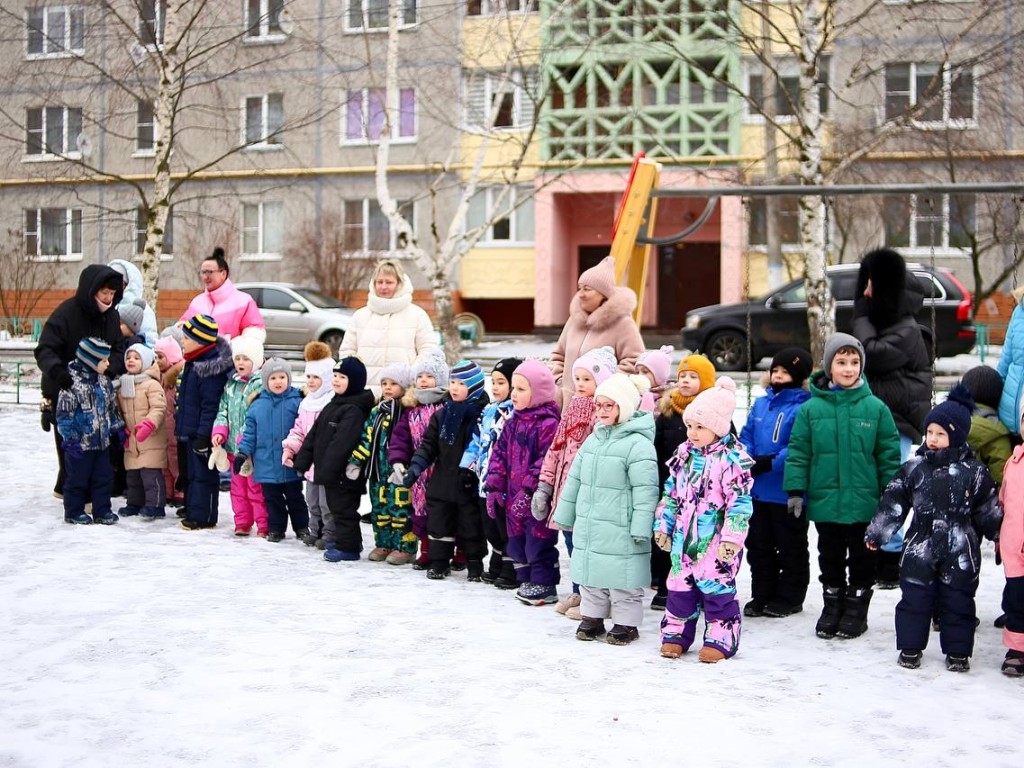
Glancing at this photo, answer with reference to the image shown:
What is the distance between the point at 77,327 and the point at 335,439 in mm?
2365

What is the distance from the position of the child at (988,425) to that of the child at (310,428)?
434cm

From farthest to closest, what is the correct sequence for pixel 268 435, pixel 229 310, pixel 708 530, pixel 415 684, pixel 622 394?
pixel 229 310 → pixel 268 435 → pixel 622 394 → pixel 708 530 → pixel 415 684

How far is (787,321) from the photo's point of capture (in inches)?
739

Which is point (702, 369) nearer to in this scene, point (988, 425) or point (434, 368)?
A: point (988, 425)

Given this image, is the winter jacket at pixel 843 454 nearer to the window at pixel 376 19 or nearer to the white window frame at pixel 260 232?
the window at pixel 376 19

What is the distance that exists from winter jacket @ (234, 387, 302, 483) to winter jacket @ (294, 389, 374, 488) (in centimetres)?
38

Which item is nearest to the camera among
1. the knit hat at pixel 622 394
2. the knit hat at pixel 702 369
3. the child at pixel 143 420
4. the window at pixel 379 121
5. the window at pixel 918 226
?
the knit hat at pixel 622 394

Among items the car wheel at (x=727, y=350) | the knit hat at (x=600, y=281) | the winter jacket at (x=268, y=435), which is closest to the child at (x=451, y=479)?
the knit hat at (x=600, y=281)

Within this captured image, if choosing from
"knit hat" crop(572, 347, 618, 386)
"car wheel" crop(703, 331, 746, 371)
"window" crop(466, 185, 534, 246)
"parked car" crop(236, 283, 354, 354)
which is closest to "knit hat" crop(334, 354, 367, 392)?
"knit hat" crop(572, 347, 618, 386)

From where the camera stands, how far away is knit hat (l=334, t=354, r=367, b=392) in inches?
339

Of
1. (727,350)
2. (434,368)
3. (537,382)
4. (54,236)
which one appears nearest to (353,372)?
(434,368)

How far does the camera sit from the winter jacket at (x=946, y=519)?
5.95 meters

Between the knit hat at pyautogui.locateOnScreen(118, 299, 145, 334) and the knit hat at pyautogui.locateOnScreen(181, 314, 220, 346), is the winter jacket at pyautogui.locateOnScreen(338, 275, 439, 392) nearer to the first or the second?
the knit hat at pyautogui.locateOnScreen(181, 314, 220, 346)

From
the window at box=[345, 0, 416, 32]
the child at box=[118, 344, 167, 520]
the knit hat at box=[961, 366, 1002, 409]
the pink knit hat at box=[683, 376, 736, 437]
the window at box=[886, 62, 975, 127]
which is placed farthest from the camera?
the window at box=[345, 0, 416, 32]
